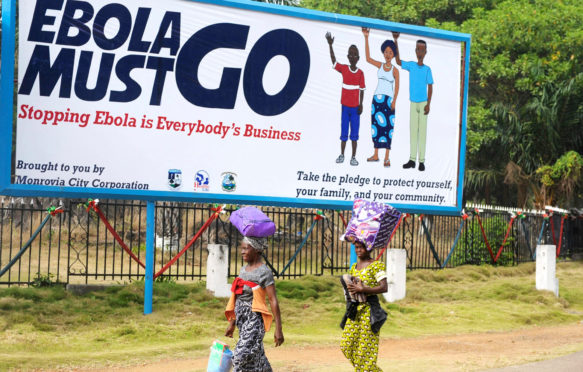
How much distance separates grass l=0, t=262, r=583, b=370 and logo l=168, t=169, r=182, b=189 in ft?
6.54

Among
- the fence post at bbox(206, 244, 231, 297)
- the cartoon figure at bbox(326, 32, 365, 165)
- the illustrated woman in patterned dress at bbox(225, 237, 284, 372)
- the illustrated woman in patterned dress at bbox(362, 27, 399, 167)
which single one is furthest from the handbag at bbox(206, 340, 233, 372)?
the illustrated woman in patterned dress at bbox(362, 27, 399, 167)

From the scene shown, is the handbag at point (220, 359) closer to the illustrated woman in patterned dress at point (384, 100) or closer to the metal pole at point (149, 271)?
the metal pole at point (149, 271)

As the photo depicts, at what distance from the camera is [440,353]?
1080 cm

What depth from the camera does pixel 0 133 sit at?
1021cm

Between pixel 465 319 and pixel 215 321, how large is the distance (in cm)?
482

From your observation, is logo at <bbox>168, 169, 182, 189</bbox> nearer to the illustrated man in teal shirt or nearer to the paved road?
the illustrated man in teal shirt

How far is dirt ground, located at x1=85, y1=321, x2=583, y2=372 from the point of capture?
30.6ft

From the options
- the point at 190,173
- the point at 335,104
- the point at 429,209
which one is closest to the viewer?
the point at 190,173

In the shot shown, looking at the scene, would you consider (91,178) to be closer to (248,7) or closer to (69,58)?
(69,58)

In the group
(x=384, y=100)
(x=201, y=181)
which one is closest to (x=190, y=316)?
(x=201, y=181)

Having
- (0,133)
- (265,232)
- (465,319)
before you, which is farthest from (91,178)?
(465,319)

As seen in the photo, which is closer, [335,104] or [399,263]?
[335,104]

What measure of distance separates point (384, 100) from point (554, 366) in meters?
5.82

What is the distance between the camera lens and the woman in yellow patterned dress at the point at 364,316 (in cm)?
654
